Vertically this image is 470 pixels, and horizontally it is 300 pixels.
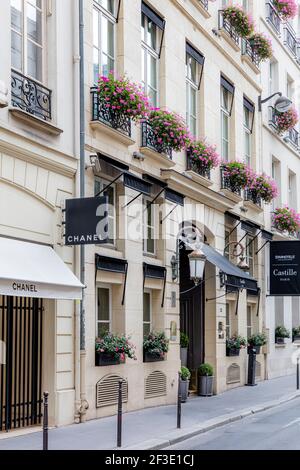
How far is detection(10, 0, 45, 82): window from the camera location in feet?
43.7

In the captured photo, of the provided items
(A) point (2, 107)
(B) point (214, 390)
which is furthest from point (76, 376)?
(B) point (214, 390)

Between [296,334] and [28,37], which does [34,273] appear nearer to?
[28,37]

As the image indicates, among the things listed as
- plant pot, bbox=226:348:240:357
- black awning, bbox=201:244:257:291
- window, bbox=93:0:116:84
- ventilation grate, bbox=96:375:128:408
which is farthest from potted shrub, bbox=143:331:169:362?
window, bbox=93:0:116:84

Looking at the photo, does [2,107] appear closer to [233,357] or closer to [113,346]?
[113,346]

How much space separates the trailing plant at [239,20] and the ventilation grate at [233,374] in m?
9.98

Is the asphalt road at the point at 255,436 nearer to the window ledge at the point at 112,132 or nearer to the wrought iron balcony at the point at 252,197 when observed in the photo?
the window ledge at the point at 112,132

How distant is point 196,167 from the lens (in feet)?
66.5

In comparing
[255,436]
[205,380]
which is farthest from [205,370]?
[255,436]

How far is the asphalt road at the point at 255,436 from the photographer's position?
12.1 meters

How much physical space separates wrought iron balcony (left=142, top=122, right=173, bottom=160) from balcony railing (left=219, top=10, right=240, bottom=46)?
666 centimetres

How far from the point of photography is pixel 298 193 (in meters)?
32.5

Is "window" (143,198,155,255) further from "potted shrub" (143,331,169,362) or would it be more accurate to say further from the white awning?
the white awning

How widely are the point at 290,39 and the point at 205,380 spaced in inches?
676

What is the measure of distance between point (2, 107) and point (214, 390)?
11.7 metres
